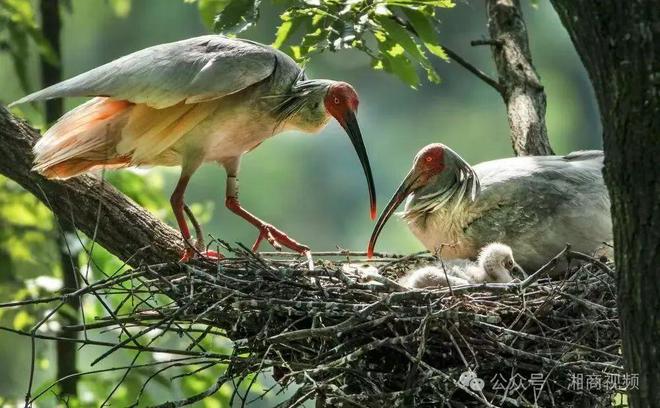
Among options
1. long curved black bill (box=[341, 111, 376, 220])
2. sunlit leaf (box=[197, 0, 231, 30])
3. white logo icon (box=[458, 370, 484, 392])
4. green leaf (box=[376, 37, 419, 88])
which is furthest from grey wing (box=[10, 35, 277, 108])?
white logo icon (box=[458, 370, 484, 392])

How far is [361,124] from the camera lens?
18.6 metres

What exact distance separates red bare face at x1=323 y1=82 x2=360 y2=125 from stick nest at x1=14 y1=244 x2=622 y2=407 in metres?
1.48

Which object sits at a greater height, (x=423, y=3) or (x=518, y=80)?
(x=423, y=3)

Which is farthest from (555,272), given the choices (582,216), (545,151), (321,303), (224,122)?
(224,122)

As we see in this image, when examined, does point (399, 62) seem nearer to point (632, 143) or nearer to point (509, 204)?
point (509, 204)

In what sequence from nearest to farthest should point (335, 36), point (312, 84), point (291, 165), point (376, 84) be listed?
point (335, 36) < point (312, 84) < point (376, 84) < point (291, 165)

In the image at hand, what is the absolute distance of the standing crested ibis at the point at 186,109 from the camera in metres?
5.41

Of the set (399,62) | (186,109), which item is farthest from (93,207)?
(399,62)

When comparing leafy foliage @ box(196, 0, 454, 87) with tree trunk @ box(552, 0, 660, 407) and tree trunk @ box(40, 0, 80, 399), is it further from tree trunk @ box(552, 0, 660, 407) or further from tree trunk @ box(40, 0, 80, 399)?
tree trunk @ box(552, 0, 660, 407)

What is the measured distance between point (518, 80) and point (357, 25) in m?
1.53

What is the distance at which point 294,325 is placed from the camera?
4.50 meters

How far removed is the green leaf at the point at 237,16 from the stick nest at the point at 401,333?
3.82 ft

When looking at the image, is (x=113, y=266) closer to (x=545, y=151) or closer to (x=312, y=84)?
(x=312, y=84)

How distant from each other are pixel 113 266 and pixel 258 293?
2.86 meters
